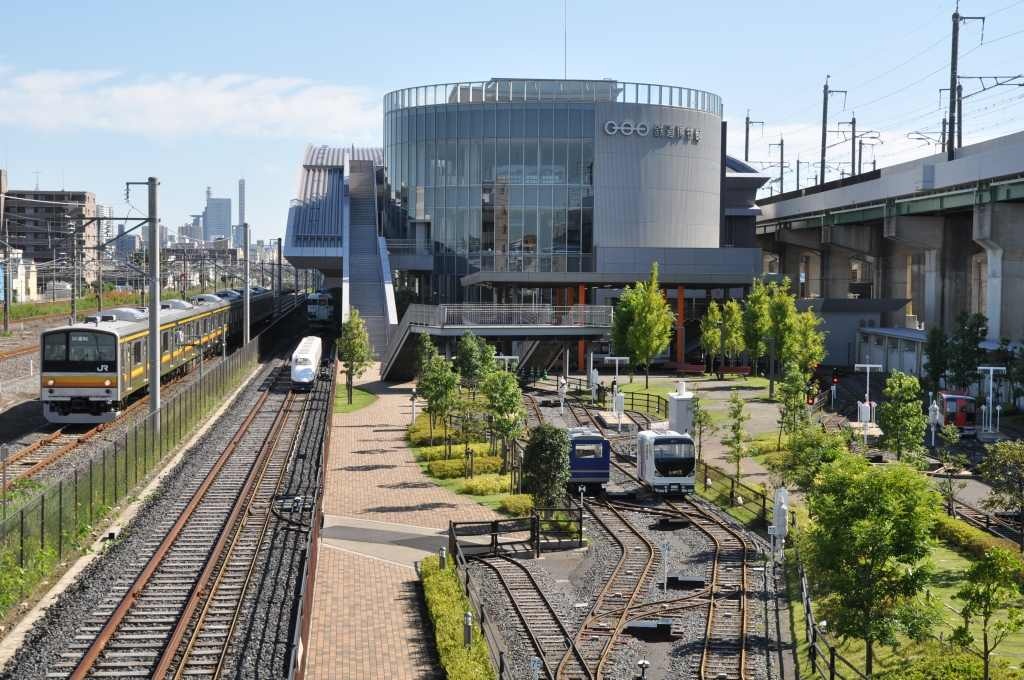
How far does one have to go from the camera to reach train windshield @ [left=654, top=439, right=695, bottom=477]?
1480 inches

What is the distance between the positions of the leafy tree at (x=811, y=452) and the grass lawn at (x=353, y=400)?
25604 mm

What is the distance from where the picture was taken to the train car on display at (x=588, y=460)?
37.6 meters

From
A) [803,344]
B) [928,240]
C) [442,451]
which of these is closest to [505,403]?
[442,451]

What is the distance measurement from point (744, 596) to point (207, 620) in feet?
38.6

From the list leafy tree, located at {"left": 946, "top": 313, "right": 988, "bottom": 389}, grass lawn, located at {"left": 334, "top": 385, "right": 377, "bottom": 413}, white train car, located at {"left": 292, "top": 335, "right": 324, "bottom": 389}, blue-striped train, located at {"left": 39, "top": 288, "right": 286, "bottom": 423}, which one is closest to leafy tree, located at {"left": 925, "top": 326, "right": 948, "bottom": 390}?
leafy tree, located at {"left": 946, "top": 313, "right": 988, "bottom": 389}

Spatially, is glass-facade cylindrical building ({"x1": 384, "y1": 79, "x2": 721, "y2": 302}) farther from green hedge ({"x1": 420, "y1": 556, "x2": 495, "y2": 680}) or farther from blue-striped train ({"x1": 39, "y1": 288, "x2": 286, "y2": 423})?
green hedge ({"x1": 420, "y1": 556, "x2": 495, "y2": 680})

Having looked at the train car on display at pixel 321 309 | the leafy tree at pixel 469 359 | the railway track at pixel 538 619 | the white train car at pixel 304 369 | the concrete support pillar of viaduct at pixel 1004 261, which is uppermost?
the concrete support pillar of viaduct at pixel 1004 261

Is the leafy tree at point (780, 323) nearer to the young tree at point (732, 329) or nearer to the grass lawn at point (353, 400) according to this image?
the young tree at point (732, 329)

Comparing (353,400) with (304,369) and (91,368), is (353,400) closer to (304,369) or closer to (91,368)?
(304,369)

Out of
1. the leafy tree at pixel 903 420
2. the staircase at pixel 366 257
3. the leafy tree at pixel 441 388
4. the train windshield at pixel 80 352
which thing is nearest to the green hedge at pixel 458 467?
the leafy tree at pixel 441 388

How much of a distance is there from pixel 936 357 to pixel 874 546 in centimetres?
4106

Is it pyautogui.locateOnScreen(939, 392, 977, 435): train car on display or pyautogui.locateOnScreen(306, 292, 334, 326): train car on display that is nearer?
pyautogui.locateOnScreen(939, 392, 977, 435): train car on display

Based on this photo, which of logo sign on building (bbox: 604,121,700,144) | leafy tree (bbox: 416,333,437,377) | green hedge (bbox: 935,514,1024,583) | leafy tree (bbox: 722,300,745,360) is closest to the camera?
green hedge (bbox: 935,514,1024,583)

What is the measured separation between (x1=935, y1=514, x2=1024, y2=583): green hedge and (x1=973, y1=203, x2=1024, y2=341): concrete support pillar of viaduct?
3425cm
